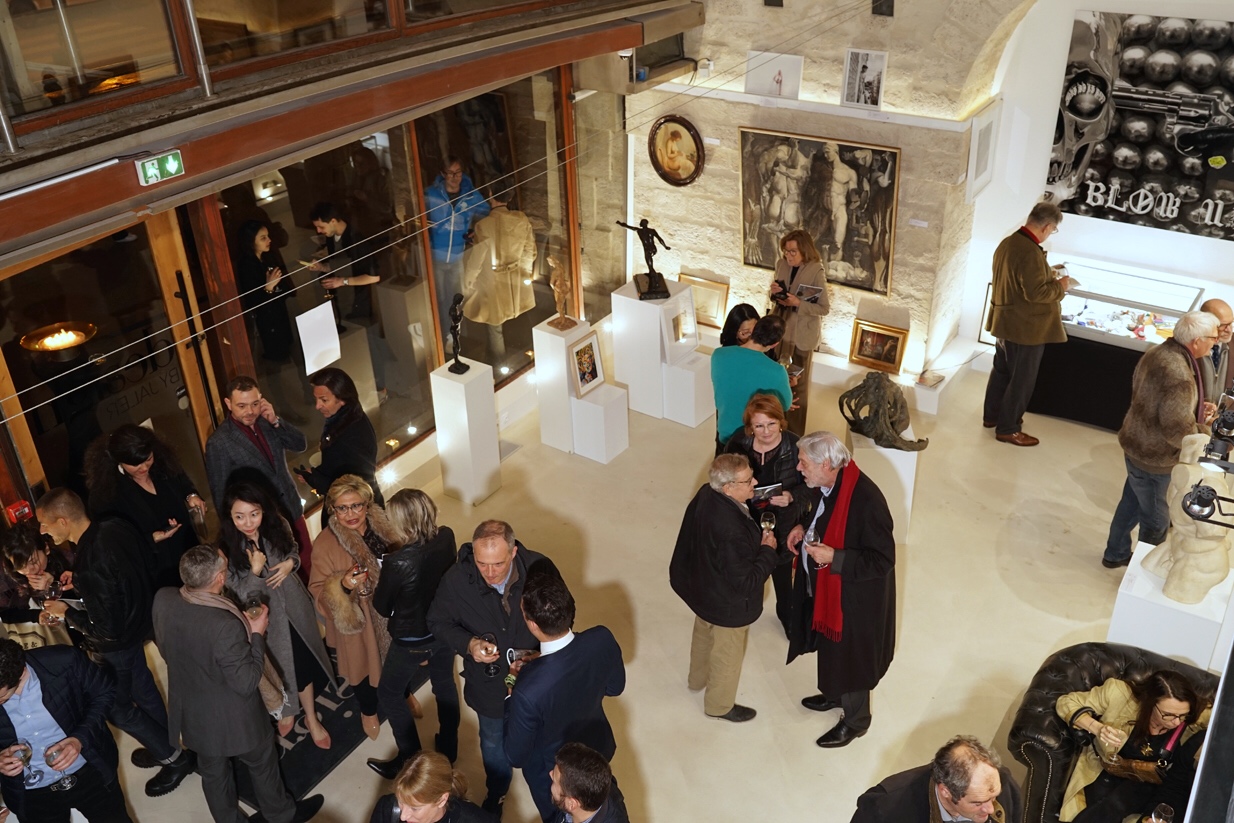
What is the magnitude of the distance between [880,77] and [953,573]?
4.09 metres

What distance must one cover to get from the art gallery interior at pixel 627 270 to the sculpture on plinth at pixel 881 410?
0.73 meters

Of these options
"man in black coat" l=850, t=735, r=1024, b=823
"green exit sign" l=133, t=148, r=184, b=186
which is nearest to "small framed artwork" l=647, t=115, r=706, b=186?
"green exit sign" l=133, t=148, r=184, b=186

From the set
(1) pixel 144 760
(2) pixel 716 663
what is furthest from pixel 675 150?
(1) pixel 144 760

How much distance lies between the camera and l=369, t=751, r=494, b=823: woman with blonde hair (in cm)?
390

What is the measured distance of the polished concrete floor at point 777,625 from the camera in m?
5.90

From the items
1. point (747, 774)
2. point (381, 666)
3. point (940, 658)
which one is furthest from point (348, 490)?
point (940, 658)

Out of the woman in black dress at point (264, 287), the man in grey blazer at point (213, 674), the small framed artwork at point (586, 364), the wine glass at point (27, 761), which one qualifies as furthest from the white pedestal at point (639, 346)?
the wine glass at point (27, 761)

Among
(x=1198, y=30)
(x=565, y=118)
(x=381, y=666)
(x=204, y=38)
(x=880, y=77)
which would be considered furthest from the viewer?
(x=565, y=118)

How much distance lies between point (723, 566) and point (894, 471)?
2585mm

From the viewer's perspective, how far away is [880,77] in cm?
874

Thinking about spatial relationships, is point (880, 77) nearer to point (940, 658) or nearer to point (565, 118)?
point (565, 118)

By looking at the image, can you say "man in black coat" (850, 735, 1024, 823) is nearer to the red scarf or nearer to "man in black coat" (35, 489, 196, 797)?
the red scarf

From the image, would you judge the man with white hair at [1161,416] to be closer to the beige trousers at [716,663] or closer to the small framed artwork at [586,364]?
the beige trousers at [716,663]

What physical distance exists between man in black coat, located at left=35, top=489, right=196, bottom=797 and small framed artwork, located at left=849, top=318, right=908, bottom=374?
20.7ft
